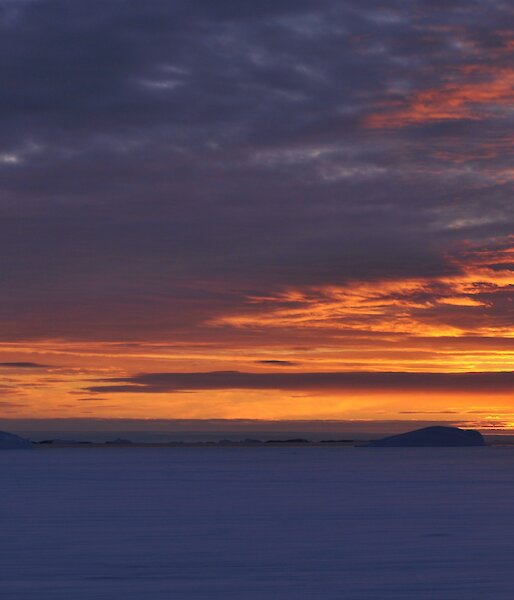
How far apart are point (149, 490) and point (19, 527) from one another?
95.2ft

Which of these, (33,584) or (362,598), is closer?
(362,598)

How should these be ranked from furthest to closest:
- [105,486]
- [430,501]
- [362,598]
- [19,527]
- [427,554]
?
[105,486]
[430,501]
[19,527]
[427,554]
[362,598]

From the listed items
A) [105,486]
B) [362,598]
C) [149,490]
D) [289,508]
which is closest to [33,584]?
[362,598]

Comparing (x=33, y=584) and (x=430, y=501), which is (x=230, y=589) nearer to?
(x=33, y=584)

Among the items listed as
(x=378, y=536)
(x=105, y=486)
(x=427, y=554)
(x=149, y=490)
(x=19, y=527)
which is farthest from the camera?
(x=105, y=486)

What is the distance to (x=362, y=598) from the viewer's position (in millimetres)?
24328

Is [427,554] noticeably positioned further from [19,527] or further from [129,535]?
[19,527]

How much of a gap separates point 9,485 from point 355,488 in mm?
23471

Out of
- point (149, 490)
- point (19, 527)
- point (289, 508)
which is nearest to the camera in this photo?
point (19, 527)

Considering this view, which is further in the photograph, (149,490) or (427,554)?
(149,490)

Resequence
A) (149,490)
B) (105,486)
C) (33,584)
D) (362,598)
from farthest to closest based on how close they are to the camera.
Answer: (105,486), (149,490), (33,584), (362,598)

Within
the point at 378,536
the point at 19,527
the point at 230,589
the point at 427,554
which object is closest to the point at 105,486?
the point at 19,527

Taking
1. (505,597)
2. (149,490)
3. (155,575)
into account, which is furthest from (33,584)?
(149,490)

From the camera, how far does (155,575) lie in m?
28.1
